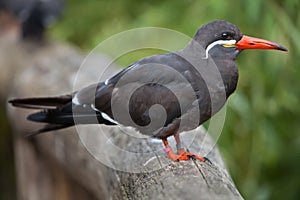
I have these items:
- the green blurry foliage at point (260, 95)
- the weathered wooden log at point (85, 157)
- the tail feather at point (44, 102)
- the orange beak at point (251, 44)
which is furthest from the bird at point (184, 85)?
the green blurry foliage at point (260, 95)

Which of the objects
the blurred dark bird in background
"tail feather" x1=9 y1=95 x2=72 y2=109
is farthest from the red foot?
the blurred dark bird in background

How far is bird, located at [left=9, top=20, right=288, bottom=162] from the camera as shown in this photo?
2182 mm

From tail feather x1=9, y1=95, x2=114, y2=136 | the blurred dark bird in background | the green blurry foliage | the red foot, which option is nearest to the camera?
the red foot

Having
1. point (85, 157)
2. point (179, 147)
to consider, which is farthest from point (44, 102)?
point (179, 147)

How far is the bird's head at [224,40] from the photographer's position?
2.20m

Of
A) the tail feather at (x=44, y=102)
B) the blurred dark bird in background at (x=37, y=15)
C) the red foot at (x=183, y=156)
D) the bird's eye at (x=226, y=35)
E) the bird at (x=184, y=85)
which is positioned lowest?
the red foot at (x=183, y=156)

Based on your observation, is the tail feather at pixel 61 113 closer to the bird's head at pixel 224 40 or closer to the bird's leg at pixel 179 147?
the bird's leg at pixel 179 147

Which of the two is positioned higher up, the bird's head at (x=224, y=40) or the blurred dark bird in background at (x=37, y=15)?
the blurred dark bird in background at (x=37, y=15)

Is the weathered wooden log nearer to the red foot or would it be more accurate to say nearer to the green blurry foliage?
the red foot

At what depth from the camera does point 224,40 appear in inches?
87.2

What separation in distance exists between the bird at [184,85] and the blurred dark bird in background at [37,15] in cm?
199

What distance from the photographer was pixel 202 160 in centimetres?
213

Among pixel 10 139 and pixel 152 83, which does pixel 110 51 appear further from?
pixel 10 139

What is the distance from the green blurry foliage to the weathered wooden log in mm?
453
